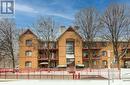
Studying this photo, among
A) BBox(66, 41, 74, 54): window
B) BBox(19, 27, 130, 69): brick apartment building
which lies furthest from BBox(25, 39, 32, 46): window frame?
BBox(66, 41, 74, 54): window

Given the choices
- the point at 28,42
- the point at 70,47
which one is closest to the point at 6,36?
the point at 28,42

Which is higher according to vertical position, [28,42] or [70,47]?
[28,42]

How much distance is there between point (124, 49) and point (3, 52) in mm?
29886

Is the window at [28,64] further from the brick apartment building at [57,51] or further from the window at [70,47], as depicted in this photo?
the window at [70,47]

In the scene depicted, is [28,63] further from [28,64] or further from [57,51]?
[57,51]

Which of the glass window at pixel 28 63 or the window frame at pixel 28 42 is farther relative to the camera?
the window frame at pixel 28 42

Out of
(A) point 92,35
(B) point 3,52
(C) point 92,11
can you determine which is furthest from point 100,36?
(B) point 3,52

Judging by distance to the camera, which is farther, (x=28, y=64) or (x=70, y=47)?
(x=70, y=47)

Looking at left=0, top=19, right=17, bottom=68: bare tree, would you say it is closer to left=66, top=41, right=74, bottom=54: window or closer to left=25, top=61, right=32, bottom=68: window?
left=25, top=61, right=32, bottom=68: window

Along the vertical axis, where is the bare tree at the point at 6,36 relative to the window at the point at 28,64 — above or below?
above

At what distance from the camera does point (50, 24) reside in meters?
70.9

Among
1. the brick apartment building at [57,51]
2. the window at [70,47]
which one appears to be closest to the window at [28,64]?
the brick apartment building at [57,51]

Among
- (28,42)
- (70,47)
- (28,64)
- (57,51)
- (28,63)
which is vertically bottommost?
(28,64)

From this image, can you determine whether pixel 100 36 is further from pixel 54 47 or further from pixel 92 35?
pixel 54 47
